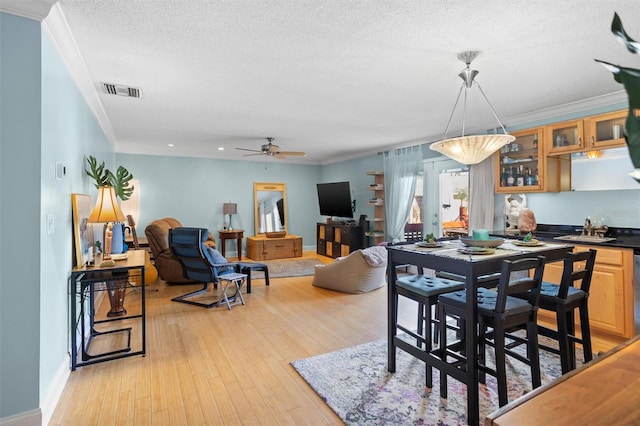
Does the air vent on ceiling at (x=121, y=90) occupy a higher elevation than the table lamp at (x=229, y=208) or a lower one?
higher

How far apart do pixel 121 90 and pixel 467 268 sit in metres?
3.59

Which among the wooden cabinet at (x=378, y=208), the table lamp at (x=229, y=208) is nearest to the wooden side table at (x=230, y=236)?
the table lamp at (x=229, y=208)

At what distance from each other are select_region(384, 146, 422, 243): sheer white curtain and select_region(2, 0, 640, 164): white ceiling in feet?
4.61

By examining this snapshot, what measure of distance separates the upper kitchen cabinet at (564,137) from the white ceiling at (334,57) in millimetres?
256

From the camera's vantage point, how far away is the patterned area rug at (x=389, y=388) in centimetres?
204

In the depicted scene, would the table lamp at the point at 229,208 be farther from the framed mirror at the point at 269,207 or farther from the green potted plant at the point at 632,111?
the green potted plant at the point at 632,111

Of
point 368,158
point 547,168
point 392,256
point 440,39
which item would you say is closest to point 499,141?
point 440,39

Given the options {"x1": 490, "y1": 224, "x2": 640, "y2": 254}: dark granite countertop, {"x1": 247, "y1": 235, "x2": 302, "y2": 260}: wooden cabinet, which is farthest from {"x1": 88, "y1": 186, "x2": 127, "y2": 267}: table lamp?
{"x1": 247, "y1": 235, "x2": 302, "y2": 260}: wooden cabinet

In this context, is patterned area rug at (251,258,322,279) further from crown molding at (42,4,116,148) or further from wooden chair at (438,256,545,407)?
wooden chair at (438,256,545,407)

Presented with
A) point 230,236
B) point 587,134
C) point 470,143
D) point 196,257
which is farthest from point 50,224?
point 230,236

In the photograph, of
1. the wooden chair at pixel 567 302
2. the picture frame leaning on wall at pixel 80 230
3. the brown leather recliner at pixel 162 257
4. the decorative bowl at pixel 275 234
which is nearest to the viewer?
the wooden chair at pixel 567 302

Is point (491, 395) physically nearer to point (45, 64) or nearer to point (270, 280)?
point (45, 64)

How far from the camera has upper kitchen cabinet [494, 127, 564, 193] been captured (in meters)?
3.96

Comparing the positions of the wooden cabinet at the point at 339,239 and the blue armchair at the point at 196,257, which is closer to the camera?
the blue armchair at the point at 196,257
